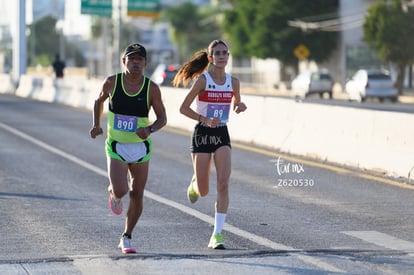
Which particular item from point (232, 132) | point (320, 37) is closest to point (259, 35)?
point (320, 37)

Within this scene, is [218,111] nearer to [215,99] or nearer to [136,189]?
[215,99]

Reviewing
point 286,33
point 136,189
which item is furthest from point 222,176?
point 286,33

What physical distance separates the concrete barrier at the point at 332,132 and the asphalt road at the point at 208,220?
1.13ft

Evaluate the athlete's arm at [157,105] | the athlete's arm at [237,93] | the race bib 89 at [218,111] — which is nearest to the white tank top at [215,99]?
the race bib 89 at [218,111]

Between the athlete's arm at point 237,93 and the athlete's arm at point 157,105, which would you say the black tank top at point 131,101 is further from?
the athlete's arm at point 237,93

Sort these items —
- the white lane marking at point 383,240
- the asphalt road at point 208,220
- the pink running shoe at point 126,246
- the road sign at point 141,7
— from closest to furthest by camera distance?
the asphalt road at point 208,220
the pink running shoe at point 126,246
the white lane marking at point 383,240
the road sign at point 141,7

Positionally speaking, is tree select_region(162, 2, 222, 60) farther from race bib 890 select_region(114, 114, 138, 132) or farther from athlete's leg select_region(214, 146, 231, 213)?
race bib 890 select_region(114, 114, 138, 132)

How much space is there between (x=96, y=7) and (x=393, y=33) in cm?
1677

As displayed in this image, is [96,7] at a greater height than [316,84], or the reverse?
[96,7]

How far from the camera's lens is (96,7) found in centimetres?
6019

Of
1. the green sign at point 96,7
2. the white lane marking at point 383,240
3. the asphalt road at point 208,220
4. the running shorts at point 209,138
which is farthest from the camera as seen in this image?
the green sign at point 96,7

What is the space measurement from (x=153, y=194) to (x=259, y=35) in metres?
67.4

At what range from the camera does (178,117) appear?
1157 inches

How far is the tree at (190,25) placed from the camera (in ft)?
413
